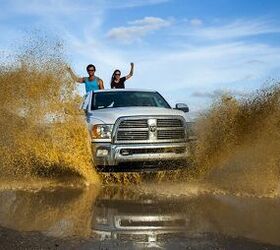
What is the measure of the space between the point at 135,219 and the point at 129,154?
2906mm

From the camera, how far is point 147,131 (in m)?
9.77

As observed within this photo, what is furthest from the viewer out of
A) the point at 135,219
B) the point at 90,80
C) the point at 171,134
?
the point at 90,80

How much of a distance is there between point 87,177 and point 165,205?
8.85 ft

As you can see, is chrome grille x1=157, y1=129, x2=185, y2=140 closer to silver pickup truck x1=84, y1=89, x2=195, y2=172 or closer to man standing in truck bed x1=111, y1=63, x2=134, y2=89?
silver pickup truck x1=84, y1=89, x2=195, y2=172

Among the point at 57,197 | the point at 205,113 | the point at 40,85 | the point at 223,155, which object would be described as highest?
the point at 40,85

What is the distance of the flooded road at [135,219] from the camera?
541cm

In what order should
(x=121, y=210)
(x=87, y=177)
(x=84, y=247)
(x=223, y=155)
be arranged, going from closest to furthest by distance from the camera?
(x=84, y=247) < (x=121, y=210) < (x=87, y=177) < (x=223, y=155)

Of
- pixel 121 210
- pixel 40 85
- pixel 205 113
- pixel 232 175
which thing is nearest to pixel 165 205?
pixel 121 210

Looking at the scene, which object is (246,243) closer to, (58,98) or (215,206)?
(215,206)

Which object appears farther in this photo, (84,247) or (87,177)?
(87,177)

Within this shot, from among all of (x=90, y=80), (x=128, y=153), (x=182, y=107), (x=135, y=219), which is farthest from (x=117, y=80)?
(x=135, y=219)

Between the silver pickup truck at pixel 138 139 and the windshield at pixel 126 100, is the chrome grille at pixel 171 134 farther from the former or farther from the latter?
the windshield at pixel 126 100

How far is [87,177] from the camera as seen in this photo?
1013 cm

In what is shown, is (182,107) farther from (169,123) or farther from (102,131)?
(102,131)
